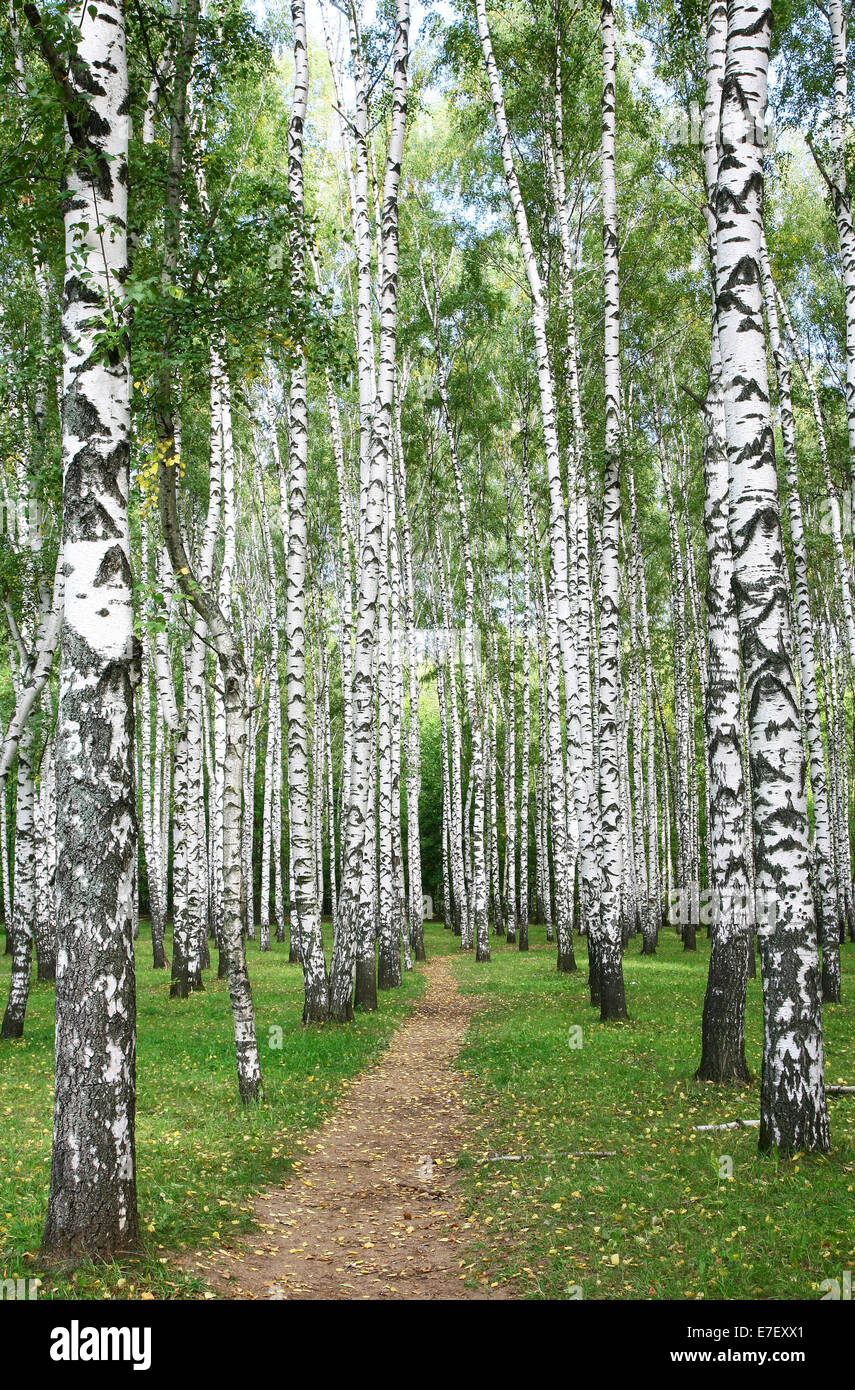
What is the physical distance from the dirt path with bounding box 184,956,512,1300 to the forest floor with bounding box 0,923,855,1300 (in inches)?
0.9

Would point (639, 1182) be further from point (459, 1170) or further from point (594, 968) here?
point (594, 968)

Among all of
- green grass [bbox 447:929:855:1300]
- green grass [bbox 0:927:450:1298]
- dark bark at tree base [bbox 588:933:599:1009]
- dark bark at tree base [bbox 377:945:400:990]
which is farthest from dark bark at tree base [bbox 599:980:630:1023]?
dark bark at tree base [bbox 377:945:400:990]

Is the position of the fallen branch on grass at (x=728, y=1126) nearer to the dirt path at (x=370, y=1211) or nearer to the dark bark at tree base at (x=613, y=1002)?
the dirt path at (x=370, y=1211)

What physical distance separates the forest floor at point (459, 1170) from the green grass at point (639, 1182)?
18 mm

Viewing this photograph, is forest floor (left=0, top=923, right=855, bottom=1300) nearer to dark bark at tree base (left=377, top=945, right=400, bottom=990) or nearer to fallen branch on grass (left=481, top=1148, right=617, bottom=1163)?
fallen branch on grass (left=481, top=1148, right=617, bottom=1163)

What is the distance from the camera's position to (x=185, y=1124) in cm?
733

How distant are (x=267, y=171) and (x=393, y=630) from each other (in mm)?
9880

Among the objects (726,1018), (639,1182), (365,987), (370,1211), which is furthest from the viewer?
(365,987)

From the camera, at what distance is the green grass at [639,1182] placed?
14.6 feet

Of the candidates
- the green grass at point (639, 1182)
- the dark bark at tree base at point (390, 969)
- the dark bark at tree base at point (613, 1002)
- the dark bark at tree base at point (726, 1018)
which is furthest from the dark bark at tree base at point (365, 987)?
the dark bark at tree base at point (726, 1018)

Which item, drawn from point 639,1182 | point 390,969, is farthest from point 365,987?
point 639,1182

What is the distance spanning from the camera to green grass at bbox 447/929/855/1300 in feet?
14.6

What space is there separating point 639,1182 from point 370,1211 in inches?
74.4

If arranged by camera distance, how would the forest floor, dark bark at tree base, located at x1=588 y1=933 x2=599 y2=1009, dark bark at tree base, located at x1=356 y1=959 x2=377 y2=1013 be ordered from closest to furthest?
the forest floor < dark bark at tree base, located at x1=588 y1=933 x2=599 y2=1009 < dark bark at tree base, located at x1=356 y1=959 x2=377 y2=1013
